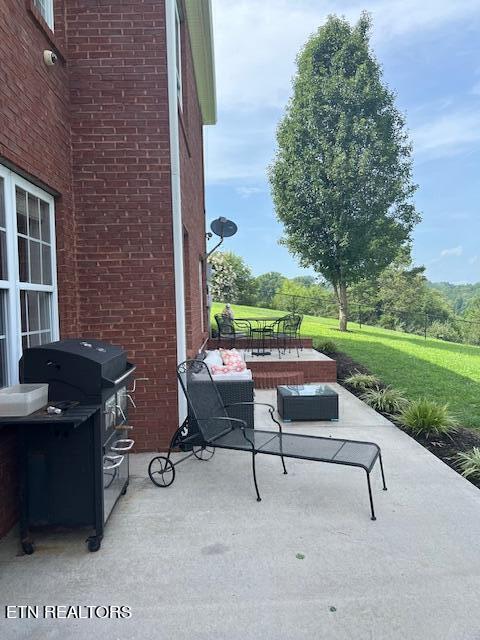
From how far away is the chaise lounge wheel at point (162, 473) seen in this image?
401 cm

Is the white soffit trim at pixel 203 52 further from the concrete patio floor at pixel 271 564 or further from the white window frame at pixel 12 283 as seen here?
the concrete patio floor at pixel 271 564

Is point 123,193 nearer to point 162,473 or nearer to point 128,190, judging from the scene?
point 128,190

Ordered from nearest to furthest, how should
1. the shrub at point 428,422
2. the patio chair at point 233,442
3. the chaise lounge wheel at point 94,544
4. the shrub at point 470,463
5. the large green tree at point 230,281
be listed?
the chaise lounge wheel at point 94,544
the patio chair at point 233,442
the shrub at point 470,463
the shrub at point 428,422
the large green tree at point 230,281

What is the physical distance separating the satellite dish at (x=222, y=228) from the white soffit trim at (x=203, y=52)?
122 inches

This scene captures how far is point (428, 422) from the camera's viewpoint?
5414 mm

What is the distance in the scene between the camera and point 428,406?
18.4 feet

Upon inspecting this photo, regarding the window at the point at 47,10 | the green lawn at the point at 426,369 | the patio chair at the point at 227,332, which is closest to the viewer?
the window at the point at 47,10

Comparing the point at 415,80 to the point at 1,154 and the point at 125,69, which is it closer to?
the point at 125,69

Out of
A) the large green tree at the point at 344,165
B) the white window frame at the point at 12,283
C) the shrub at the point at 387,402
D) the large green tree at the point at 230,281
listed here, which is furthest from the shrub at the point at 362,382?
the large green tree at the point at 230,281

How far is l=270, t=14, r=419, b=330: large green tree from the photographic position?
675 inches

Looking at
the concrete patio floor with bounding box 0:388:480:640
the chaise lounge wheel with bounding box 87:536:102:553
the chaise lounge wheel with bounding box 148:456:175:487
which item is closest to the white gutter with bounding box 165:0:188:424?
the chaise lounge wheel with bounding box 148:456:175:487

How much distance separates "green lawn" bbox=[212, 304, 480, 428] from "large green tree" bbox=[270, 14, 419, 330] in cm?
357

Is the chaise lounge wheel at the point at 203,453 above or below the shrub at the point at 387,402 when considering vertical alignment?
below

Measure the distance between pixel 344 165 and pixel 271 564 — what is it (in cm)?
1630
